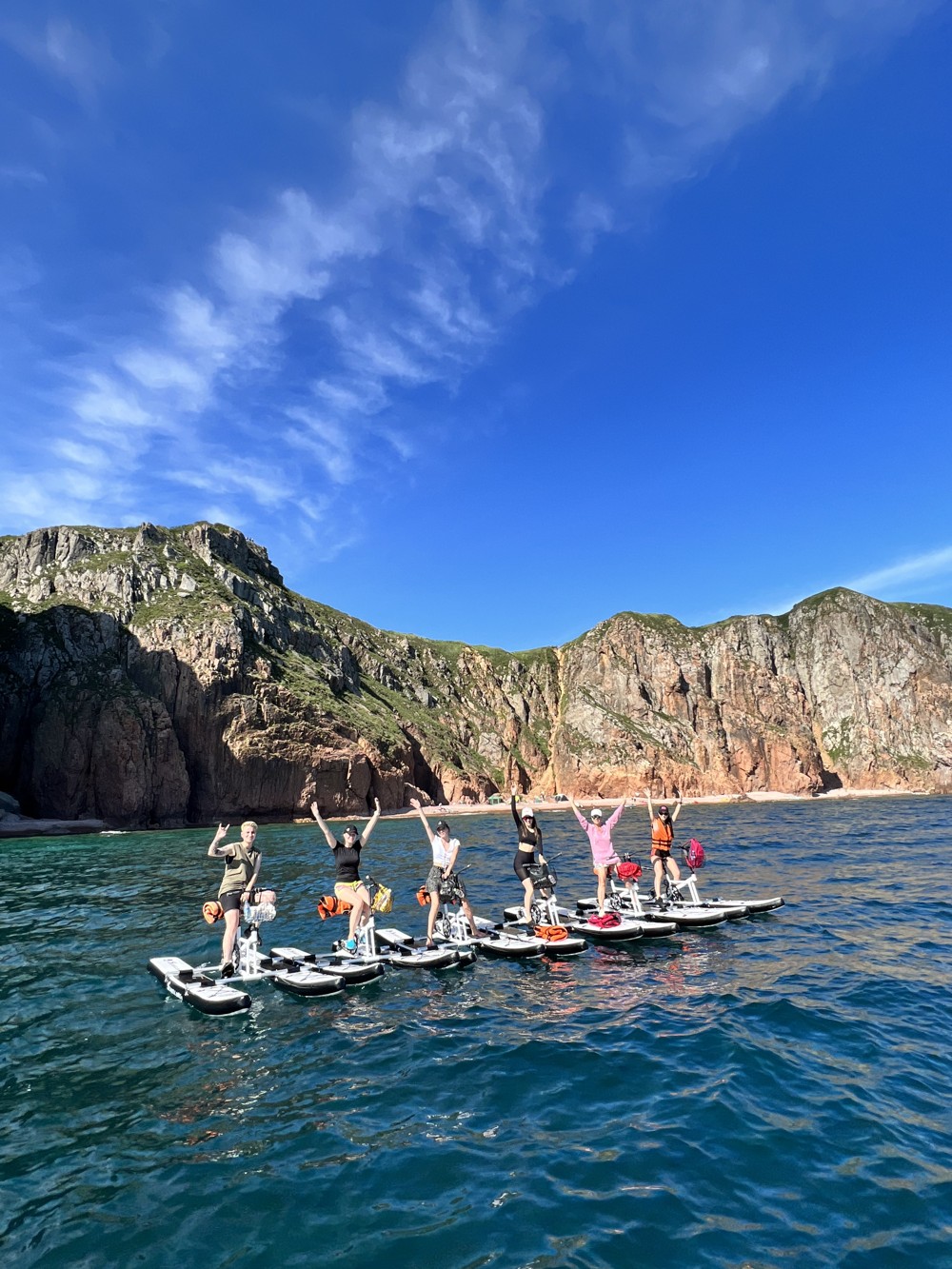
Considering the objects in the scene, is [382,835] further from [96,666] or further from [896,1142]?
[896,1142]

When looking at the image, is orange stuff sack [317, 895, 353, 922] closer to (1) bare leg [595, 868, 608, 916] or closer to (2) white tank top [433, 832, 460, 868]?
(2) white tank top [433, 832, 460, 868]

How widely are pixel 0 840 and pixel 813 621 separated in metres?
157

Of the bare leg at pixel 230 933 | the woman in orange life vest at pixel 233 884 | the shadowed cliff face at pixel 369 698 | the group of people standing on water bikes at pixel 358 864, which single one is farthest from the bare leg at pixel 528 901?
the shadowed cliff face at pixel 369 698

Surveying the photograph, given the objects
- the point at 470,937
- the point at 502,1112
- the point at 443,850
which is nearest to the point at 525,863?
the point at 470,937

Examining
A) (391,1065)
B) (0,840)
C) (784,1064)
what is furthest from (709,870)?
(0,840)

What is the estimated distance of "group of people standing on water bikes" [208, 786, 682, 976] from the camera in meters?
14.3

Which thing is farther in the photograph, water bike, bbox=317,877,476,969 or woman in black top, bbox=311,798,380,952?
woman in black top, bbox=311,798,380,952

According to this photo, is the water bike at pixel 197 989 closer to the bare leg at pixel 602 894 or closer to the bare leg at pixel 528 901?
the bare leg at pixel 528 901

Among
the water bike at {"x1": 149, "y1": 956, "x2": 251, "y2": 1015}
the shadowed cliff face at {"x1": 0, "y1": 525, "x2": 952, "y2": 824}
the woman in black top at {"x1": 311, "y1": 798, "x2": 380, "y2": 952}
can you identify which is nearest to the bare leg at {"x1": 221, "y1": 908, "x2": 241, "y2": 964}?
the water bike at {"x1": 149, "y1": 956, "x2": 251, "y2": 1015}

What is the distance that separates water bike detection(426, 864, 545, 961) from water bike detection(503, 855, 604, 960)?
1.14ft

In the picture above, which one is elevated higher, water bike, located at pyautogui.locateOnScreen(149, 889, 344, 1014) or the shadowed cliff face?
the shadowed cliff face

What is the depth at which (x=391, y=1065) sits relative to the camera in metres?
10.3

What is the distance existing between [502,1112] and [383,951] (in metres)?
8.18

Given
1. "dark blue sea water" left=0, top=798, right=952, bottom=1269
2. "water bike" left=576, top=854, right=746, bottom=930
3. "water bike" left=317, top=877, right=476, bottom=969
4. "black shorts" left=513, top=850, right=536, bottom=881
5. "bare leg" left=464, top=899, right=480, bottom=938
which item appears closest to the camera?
"dark blue sea water" left=0, top=798, right=952, bottom=1269
